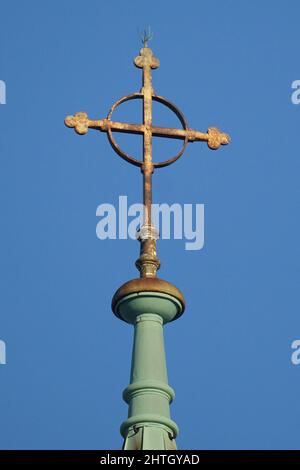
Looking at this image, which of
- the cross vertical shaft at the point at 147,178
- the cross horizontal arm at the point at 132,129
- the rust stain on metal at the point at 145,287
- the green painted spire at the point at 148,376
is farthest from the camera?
the cross horizontal arm at the point at 132,129

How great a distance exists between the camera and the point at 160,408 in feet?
35.4

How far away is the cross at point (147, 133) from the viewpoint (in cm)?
1201

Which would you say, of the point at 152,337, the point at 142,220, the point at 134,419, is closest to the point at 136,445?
the point at 134,419

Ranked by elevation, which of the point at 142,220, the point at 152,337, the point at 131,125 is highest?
the point at 131,125

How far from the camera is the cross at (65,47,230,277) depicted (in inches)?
473

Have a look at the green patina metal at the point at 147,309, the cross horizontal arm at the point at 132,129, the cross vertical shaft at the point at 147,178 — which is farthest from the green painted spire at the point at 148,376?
the cross horizontal arm at the point at 132,129

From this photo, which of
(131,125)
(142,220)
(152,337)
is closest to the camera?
(152,337)

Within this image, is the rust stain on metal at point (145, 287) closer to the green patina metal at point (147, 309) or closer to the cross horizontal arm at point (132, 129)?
the green patina metal at point (147, 309)

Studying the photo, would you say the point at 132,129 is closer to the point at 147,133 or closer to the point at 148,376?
the point at 147,133

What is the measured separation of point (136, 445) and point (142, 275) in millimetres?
1935

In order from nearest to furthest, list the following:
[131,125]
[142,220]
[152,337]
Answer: [152,337]
[142,220]
[131,125]

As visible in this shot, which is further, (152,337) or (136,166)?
(136,166)

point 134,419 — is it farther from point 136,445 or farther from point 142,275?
point 142,275

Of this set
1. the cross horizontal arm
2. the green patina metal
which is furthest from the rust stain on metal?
the cross horizontal arm
